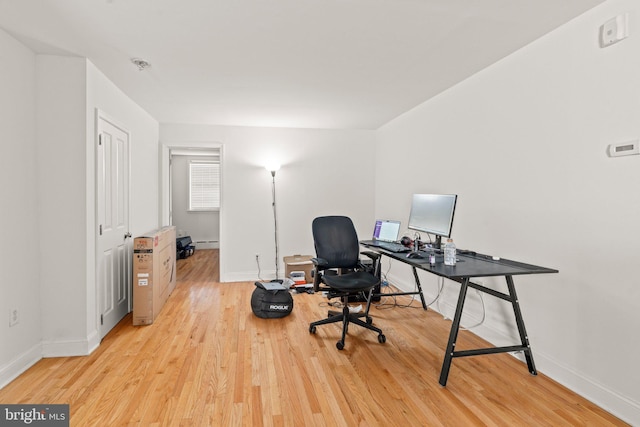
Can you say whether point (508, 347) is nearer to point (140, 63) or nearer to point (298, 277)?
point (298, 277)

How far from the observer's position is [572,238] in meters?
2.24

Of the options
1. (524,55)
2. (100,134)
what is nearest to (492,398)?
(524,55)

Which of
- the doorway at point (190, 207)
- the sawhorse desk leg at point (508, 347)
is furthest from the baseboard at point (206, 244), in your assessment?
the sawhorse desk leg at point (508, 347)

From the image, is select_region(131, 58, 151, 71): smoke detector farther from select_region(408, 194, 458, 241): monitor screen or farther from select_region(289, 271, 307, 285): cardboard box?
select_region(289, 271, 307, 285): cardboard box

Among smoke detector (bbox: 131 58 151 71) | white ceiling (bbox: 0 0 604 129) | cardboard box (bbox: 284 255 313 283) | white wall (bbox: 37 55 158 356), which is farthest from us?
cardboard box (bbox: 284 255 313 283)

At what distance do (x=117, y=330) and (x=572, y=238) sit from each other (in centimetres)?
389

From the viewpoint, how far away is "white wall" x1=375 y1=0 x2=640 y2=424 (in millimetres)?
1952

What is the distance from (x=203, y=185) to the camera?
8195 millimetres

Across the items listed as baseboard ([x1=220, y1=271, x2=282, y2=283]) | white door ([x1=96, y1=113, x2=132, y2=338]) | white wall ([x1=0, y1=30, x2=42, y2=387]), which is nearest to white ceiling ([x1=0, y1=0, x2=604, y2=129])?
white wall ([x1=0, y1=30, x2=42, y2=387])

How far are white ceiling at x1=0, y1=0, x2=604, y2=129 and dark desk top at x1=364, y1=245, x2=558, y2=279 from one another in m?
1.66

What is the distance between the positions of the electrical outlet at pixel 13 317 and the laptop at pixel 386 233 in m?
3.06

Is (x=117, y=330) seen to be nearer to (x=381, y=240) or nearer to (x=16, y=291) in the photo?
(x=16, y=291)

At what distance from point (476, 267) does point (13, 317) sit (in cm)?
332

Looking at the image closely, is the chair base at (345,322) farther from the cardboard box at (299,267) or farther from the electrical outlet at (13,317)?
the electrical outlet at (13,317)
